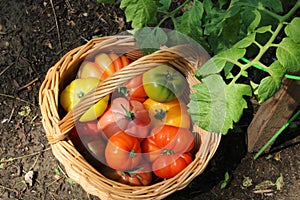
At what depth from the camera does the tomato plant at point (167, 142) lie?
1.70 meters

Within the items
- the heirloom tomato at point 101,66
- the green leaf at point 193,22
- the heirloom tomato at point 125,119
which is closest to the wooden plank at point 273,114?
the green leaf at point 193,22

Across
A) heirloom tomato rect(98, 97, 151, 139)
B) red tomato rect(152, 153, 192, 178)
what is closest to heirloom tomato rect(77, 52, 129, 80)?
heirloom tomato rect(98, 97, 151, 139)

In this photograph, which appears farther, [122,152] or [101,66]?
[101,66]

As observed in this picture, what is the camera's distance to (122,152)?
1641 millimetres

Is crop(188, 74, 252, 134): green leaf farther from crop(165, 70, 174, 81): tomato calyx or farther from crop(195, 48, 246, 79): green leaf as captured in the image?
crop(165, 70, 174, 81): tomato calyx

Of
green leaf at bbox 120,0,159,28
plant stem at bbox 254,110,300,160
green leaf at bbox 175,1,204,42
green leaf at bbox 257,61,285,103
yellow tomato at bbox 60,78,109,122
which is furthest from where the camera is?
plant stem at bbox 254,110,300,160

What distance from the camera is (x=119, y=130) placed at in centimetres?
169

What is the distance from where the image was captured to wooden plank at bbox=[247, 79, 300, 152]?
1597 mm

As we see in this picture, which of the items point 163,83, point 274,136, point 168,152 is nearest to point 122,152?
point 168,152

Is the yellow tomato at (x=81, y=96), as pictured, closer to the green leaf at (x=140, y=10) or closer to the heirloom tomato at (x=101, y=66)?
the heirloom tomato at (x=101, y=66)

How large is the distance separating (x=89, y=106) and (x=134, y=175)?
1.09ft

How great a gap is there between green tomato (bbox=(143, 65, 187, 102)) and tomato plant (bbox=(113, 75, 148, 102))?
0.04m

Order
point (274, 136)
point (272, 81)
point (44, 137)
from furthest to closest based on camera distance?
1. point (44, 137)
2. point (274, 136)
3. point (272, 81)

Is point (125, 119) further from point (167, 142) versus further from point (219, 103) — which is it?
point (219, 103)
